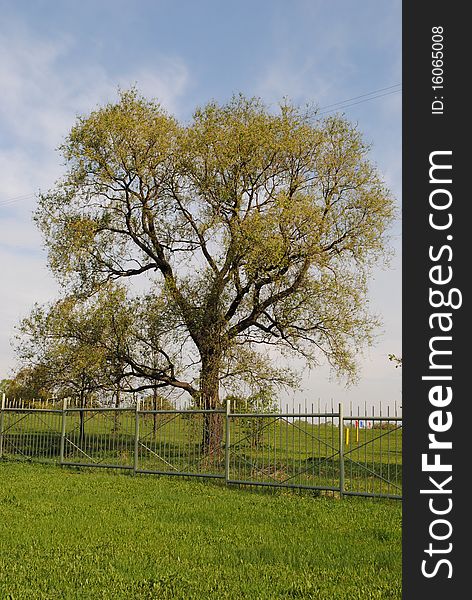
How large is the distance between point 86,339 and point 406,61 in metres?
18.3

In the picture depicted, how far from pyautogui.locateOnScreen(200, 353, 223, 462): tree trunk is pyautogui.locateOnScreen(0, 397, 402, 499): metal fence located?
0.04 metres

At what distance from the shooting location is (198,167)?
74.5 feet

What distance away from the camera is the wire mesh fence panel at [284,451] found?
14727 millimetres

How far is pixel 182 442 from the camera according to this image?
699 inches

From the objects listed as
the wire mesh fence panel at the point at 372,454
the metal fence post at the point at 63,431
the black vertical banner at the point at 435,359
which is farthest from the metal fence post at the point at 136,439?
the black vertical banner at the point at 435,359

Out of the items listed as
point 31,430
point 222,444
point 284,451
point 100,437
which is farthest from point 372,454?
point 31,430

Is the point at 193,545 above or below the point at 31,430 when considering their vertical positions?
below

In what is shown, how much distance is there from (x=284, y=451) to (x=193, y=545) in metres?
6.93

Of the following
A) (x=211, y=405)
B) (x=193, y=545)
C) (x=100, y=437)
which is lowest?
(x=193, y=545)

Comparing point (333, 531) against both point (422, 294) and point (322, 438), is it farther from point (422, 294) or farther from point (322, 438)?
point (422, 294)

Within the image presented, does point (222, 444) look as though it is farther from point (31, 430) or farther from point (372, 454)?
point (31, 430)

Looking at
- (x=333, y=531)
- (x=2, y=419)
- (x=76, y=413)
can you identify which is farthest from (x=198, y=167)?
(x=333, y=531)

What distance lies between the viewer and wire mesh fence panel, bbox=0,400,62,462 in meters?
21.0

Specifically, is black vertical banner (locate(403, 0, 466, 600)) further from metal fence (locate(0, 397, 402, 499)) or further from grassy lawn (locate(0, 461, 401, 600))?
metal fence (locate(0, 397, 402, 499))
